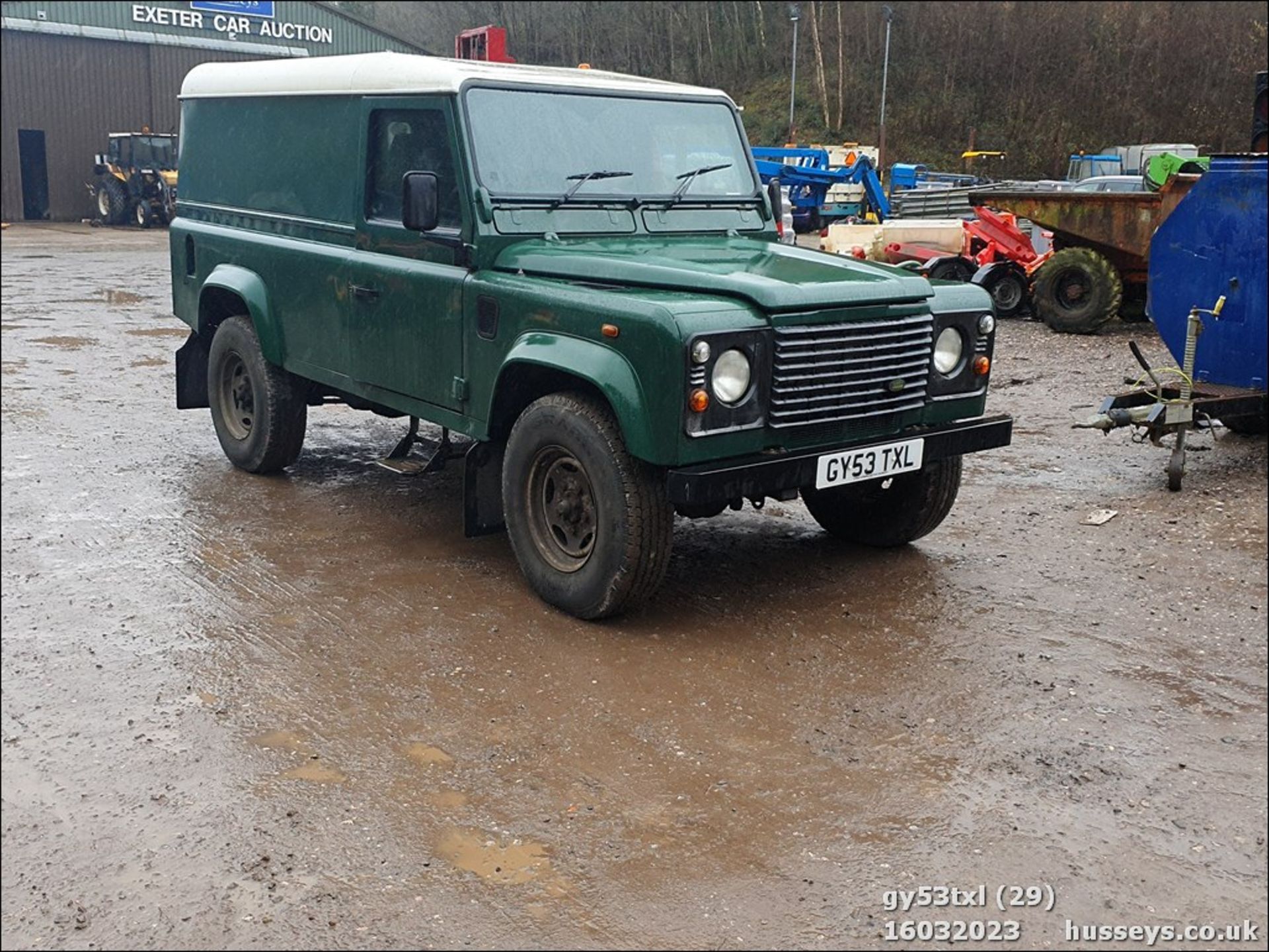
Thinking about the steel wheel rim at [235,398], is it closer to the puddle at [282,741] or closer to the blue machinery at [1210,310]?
the puddle at [282,741]

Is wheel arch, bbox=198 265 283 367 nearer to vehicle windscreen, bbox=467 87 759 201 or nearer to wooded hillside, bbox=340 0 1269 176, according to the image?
vehicle windscreen, bbox=467 87 759 201

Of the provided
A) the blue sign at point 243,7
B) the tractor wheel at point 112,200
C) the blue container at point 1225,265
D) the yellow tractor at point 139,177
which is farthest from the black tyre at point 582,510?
the blue sign at point 243,7

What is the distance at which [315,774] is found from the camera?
3877mm

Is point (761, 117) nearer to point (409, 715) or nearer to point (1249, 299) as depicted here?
point (1249, 299)

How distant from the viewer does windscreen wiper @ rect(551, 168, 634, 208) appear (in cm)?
565

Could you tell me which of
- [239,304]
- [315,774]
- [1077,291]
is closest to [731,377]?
[315,774]

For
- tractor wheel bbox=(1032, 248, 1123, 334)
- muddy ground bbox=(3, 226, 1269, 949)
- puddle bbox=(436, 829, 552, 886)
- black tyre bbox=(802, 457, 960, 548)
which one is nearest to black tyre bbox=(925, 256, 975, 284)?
tractor wheel bbox=(1032, 248, 1123, 334)

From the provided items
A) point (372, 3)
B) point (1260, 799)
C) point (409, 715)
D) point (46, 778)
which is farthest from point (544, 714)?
point (372, 3)

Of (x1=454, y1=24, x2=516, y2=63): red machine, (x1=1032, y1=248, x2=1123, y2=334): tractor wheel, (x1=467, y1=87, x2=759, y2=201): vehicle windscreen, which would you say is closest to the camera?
(x1=467, y1=87, x2=759, y2=201): vehicle windscreen

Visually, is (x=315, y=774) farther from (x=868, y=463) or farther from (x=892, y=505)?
(x=892, y=505)

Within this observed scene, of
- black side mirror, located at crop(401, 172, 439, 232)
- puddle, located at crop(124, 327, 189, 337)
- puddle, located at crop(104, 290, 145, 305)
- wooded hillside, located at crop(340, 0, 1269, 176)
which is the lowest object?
puddle, located at crop(124, 327, 189, 337)

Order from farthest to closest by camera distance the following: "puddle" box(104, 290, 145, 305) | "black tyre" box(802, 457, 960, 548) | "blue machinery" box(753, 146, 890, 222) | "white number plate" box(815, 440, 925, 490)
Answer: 1. "blue machinery" box(753, 146, 890, 222)
2. "puddle" box(104, 290, 145, 305)
3. "black tyre" box(802, 457, 960, 548)
4. "white number plate" box(815, 440, 925, 490)

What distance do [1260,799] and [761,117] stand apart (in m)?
29.4

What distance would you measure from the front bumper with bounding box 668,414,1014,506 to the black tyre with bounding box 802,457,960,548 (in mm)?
209
